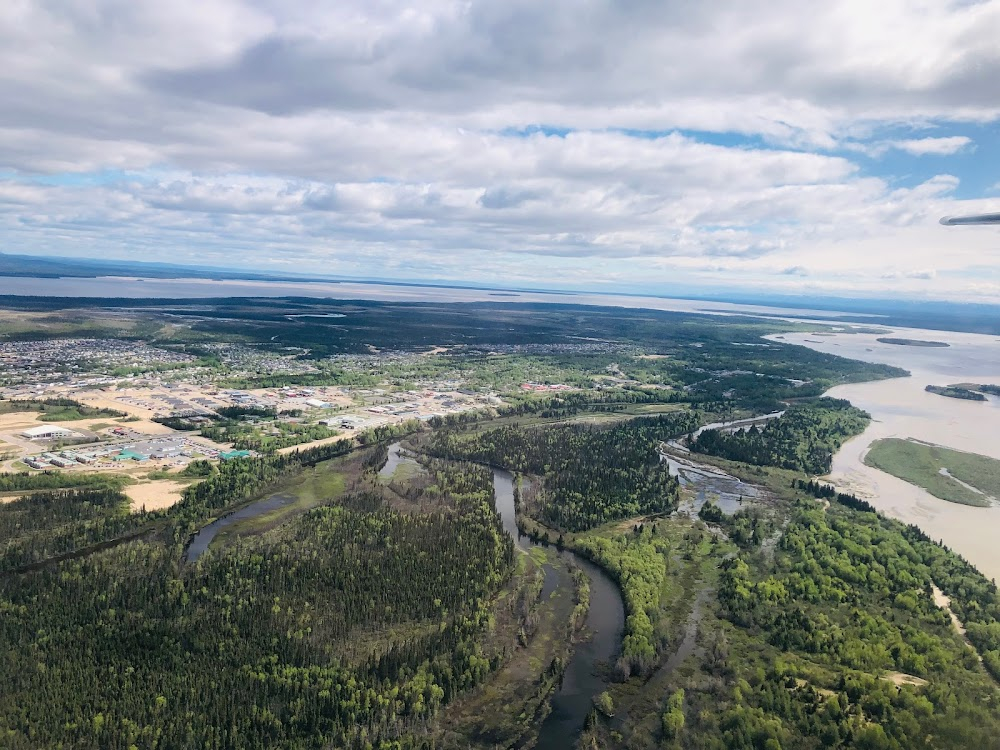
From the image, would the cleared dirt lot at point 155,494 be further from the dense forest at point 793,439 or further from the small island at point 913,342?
the small island at point 913,342

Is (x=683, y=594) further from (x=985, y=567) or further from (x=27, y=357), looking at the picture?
(x=27, y=357)

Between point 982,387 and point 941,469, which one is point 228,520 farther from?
point 982,387

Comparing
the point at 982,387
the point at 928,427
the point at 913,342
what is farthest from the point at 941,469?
the point at 913,342

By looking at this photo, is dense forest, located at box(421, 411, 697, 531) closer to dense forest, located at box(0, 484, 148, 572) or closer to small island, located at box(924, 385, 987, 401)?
dense forest, located at box(0, 484, 148, 572)

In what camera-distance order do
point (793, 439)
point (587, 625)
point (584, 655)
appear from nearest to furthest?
point (584, 655) < point (587, 625) < point (793, 439)

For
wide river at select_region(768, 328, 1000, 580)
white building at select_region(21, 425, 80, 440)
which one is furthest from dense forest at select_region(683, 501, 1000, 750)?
white building at select_region(21, 425, 80, 440)

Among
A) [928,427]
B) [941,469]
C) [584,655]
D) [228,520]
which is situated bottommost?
[584,655]

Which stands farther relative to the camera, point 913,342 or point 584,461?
point 913,342
